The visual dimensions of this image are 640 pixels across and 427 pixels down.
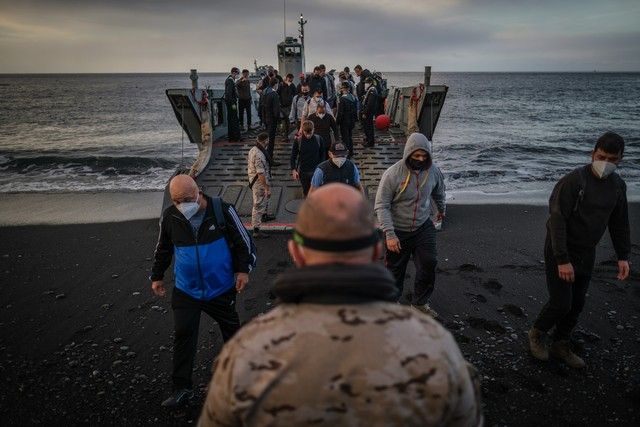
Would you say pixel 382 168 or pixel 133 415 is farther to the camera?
pixel 382 168

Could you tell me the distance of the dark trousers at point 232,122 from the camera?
11.2 m

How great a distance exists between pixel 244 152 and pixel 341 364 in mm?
9904

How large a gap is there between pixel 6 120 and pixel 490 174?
145 feet

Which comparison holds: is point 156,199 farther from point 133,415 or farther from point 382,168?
point 133,415

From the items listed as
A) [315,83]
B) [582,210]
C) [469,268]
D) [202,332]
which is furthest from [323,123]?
[582,210]

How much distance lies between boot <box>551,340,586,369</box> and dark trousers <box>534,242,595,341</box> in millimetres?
94

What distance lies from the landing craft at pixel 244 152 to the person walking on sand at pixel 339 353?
246 inches

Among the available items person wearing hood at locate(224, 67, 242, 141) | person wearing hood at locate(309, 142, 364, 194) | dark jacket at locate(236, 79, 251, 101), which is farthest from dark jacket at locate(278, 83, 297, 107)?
person wearing hood at locate(309, 142, 364, 194)

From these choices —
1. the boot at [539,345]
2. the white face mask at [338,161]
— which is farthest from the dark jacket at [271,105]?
the boot at [539,345]

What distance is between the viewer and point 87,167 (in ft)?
57.2

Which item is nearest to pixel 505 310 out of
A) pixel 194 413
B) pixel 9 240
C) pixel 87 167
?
pixel 194 413

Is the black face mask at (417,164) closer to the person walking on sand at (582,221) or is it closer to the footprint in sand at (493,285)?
the person walking on sand at (582,221)

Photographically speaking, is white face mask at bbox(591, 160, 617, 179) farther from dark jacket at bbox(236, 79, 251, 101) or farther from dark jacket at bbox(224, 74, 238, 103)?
dark jacket at bbox(236, 79, 251, 101)

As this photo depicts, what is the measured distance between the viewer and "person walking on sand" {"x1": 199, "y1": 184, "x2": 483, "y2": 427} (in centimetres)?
103
